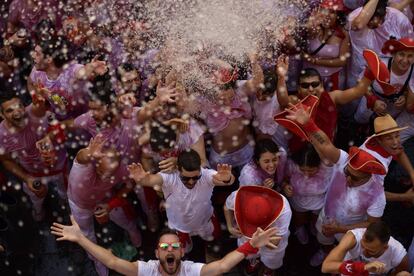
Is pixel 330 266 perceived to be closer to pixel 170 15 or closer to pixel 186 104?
pixel 186 104

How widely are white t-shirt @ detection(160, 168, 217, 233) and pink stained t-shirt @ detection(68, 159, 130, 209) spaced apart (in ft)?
1.56

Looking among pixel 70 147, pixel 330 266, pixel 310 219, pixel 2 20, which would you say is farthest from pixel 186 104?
pixel 2 20

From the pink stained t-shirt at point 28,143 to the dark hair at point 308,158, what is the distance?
219 centimetres

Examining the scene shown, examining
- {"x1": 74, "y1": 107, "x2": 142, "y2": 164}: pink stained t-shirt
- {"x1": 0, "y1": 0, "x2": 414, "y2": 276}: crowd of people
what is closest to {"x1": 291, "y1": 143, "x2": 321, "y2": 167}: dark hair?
{"x1": 0, "y1": 0, "x2": 414, "y2": 276}: crowd of people

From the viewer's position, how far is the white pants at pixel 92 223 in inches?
200

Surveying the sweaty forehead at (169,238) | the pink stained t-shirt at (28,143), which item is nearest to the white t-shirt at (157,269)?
the sweaty forehead at (169,238)

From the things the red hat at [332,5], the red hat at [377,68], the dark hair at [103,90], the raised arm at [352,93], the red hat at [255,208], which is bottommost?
the red hat at [255,208]

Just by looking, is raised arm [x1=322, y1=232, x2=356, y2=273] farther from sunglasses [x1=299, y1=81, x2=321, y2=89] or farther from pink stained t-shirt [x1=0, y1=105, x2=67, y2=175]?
pink stained t-shirt [x1=0, y1=105, x2=67, y2=175]

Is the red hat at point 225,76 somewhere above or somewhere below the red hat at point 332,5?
below

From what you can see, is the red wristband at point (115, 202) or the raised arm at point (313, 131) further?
the red wristband at point (115, 202)

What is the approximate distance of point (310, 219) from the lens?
5.46 m

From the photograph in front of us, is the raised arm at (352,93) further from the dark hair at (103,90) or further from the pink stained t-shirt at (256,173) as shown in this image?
the dark hair at (103,90)

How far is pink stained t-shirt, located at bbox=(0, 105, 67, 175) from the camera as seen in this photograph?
521 cm

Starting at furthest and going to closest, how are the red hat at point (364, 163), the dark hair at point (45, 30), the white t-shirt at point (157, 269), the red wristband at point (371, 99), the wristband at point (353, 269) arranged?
the dark hair at point (45, 30)
the red wristband at point (371, 99)
the red hat at point (364, 163)
the white t-shirt at point (157, 269)
the wristband at point (353, 269)
